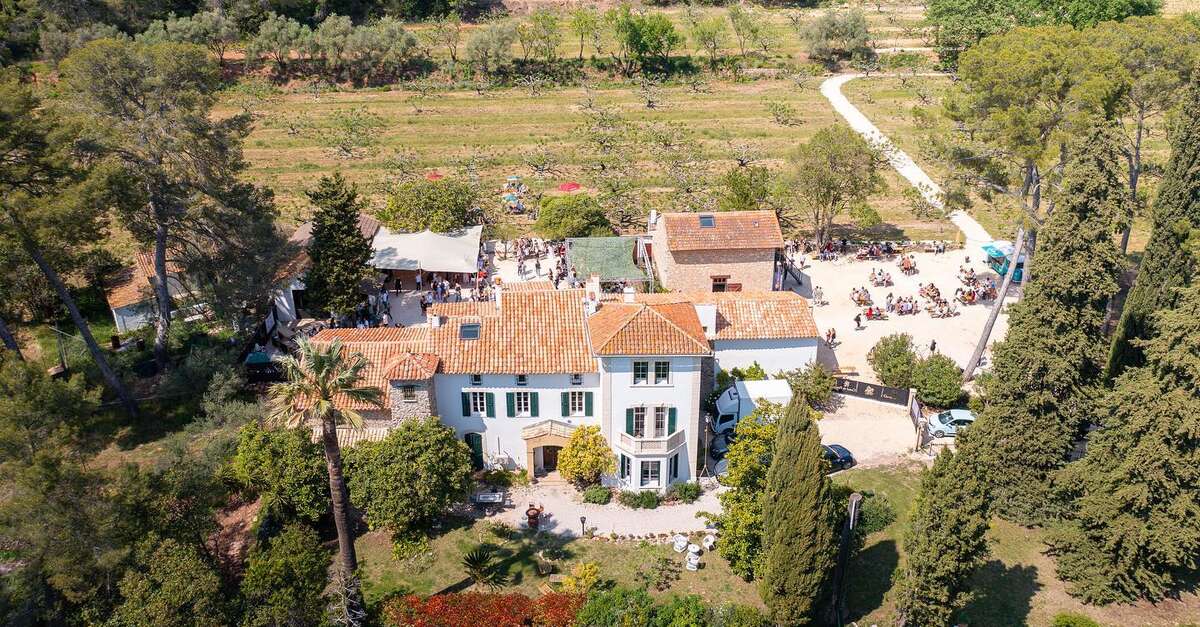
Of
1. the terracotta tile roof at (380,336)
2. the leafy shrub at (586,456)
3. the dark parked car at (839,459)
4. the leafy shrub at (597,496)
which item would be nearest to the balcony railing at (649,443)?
the leafy shrub at (586,456)

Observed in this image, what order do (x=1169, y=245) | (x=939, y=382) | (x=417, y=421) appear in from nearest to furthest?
(x=417, y=421)
(x=1169, y=245)
(x=939, y=382)

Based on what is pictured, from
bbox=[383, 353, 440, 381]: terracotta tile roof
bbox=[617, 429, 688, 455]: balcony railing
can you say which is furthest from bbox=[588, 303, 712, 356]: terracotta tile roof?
bbox=[383, 353, 440, 381]: terracotta tile roof

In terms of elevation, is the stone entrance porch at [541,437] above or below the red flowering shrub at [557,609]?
above

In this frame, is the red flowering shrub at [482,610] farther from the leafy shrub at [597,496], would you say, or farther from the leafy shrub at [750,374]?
the leafy shrub at [750,374]

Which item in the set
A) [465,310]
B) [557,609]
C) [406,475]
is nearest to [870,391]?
[465,310]

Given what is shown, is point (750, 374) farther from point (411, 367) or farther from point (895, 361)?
point (411, 367)

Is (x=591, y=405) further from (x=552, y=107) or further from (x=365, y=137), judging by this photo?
(x=552, y=107)

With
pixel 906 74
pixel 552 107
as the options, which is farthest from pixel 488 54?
pixel 906 74
